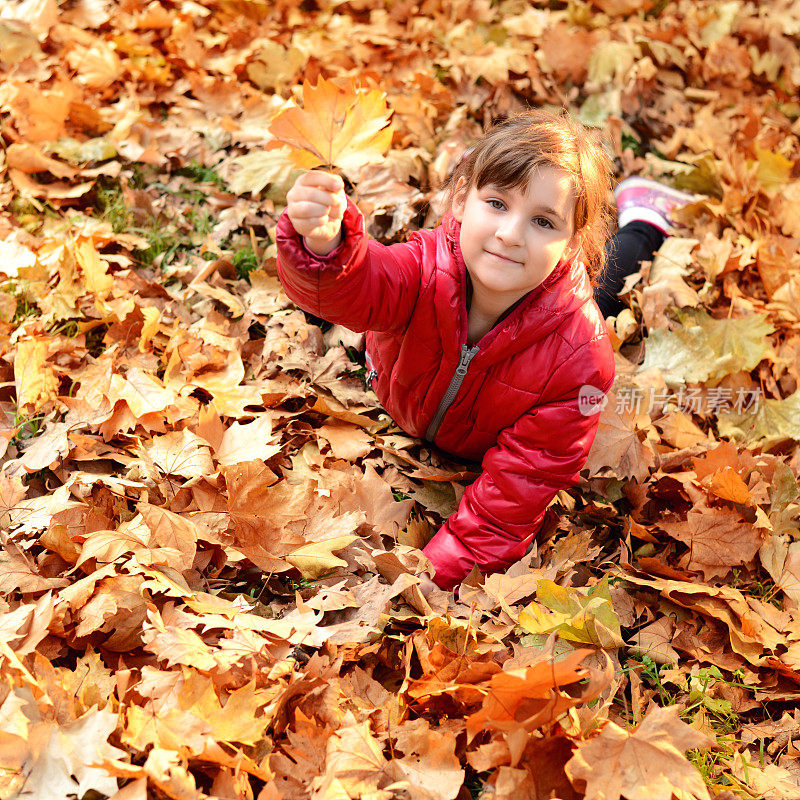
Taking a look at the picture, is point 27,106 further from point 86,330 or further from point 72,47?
point 86,330

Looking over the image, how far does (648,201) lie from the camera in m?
3.15

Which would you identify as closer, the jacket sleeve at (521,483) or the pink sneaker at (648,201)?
the jacket sleeve at (521,483)

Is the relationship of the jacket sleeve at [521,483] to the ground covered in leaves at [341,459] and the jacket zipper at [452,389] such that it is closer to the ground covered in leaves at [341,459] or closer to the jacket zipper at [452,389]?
the ground covered in leaves at [341,459]

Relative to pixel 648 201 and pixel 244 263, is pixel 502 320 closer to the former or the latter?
pixel 244 263

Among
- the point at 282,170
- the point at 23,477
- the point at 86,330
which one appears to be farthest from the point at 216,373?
the point at 282,170

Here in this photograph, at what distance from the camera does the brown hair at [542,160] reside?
180 centimetres

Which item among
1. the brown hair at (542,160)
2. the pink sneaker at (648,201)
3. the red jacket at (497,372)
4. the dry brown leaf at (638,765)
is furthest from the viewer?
the pink sneaker at (648,201)

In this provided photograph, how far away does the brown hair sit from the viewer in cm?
180

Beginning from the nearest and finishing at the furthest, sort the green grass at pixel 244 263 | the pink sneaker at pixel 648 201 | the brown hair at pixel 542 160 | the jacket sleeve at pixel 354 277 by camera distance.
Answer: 1. the jacket sleeve at pixel 354 277
2. the brown hair at pixel 542 160
3. the green grass at pixel 244 263
4. the pink sneaker at pixel 648 201

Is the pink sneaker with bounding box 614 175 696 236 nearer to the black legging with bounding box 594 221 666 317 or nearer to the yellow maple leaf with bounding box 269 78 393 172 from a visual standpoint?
the black legging with bounding box 594 221 666 317

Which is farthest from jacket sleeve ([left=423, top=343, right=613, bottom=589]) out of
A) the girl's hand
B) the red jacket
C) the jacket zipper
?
the girl's hand

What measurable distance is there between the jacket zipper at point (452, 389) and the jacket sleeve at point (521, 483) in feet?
0.69

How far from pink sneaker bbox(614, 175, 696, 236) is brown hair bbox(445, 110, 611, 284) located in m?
1.06

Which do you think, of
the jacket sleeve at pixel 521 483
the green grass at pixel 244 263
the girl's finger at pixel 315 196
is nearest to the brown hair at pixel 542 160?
the jacket sleeve at pixel 521 483
